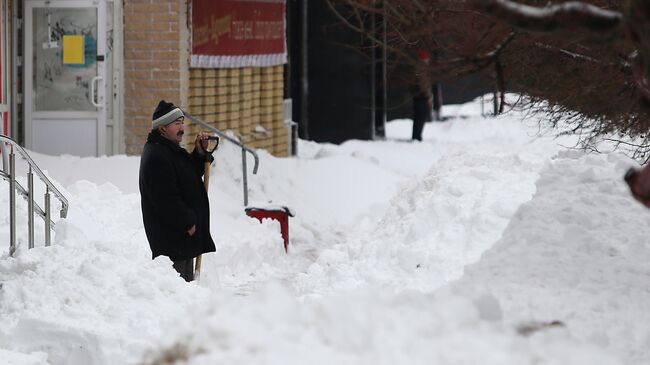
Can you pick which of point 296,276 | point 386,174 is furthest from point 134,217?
point 386,174

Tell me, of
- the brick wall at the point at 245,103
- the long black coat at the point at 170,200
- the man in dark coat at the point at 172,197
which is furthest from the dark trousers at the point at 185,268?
the brick wall at the point at 245,103

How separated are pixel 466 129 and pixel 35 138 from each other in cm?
1535

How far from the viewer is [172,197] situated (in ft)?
30.7

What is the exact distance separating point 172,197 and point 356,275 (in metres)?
2.01

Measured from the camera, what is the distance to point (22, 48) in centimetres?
1556

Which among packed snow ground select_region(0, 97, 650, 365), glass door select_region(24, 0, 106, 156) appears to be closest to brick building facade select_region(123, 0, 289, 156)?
glass door select_region(24, 0, 106, 156)

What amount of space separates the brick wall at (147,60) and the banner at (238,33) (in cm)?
35

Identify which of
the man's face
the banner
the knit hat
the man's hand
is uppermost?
the banner

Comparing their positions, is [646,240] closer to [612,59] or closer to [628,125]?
[612,59]

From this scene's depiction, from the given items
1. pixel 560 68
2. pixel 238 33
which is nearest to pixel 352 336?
pixel 560 68

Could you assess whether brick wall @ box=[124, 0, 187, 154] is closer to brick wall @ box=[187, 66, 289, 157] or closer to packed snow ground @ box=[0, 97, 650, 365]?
brick wall @ box=[187, 66, 289, 157]

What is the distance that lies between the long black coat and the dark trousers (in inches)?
4.7

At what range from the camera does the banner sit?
1656cm

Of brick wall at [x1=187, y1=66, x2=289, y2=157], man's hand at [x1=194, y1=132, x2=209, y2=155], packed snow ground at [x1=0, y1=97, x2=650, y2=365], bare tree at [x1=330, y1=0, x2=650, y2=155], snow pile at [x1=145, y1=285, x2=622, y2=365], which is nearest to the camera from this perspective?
snow pile at [x1=145, y1=285, x2=622, y2=365]
